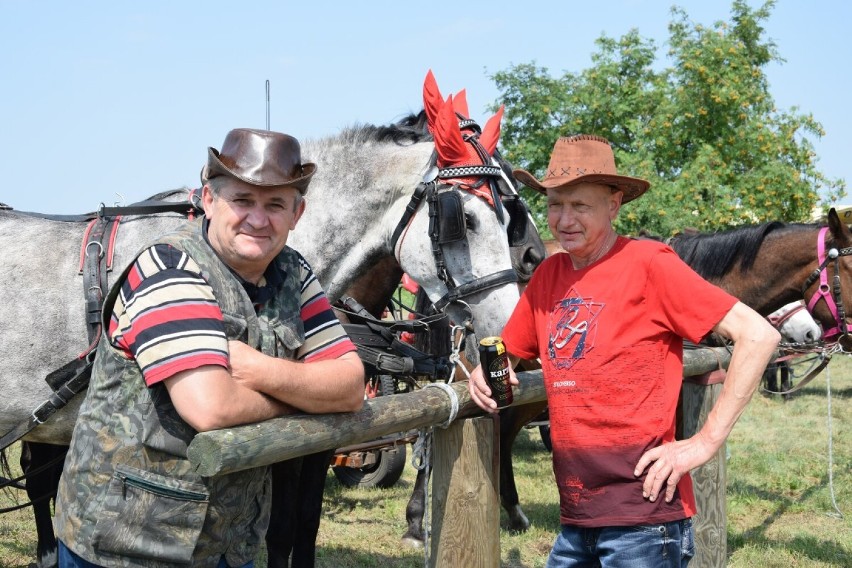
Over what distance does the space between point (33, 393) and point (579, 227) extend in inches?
89.3

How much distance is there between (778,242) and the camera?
5.78 m

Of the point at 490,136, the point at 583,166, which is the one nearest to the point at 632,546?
the point at 583,166

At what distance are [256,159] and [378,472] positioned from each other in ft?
17.0

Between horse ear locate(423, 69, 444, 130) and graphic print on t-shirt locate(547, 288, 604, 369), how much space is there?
5.74 feet

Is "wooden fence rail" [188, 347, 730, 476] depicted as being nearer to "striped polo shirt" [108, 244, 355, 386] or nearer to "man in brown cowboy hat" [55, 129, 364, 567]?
"man in brown cowboy hat" [55, 129, 364, 567]

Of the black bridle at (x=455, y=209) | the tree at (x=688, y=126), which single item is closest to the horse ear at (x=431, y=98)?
the black bridle at (x=455, y=209)

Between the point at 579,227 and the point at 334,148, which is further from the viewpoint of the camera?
the point at 334,148

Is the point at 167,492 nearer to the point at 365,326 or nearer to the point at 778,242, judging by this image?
the point at 365,326

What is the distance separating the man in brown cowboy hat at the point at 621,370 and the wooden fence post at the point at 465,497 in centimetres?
19

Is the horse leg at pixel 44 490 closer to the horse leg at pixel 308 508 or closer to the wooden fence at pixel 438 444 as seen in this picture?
the horse leg at pixel 308 508

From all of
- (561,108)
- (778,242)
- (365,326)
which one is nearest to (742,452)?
(778,242)

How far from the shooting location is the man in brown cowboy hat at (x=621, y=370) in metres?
2.23

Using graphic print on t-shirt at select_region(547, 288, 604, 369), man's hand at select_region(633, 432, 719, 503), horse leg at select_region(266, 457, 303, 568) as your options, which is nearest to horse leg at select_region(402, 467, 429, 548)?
horse leg at select_region(266, 457, 303, 568)

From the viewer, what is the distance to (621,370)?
2.33 meters
